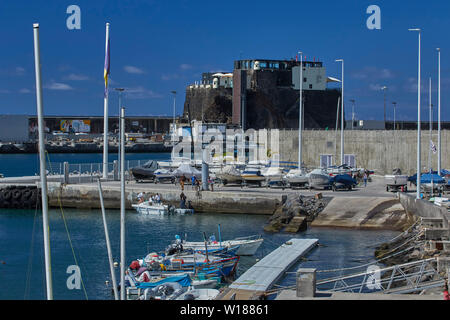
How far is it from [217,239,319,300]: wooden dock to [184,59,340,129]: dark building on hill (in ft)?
233

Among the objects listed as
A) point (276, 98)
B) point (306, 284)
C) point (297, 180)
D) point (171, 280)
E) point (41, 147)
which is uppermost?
point (276, 98)

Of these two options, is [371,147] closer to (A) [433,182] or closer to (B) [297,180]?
(B) [297,180]

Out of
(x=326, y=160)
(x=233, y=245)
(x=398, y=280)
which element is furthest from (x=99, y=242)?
(x=326, y=160)

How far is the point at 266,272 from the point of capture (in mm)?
21984

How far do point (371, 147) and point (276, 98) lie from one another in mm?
54538

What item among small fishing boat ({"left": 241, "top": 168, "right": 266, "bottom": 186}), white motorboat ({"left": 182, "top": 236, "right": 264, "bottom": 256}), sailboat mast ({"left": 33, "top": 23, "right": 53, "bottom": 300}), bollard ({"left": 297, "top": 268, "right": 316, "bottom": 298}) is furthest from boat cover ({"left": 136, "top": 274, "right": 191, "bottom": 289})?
small fishing boat ({"left": 241, "top": 168, "right": 266, "bottom": 186})

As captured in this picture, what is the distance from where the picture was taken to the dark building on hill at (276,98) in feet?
335

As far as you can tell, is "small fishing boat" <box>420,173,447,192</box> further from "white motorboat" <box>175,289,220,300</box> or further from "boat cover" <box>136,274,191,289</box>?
"white motorboat" <box>175,289,220,300</box>

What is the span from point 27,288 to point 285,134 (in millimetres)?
37463

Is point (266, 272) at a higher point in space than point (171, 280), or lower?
higher

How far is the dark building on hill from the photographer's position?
10200cm

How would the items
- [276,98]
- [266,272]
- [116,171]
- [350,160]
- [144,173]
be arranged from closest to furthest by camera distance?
[266,272], [144,173], [116,171], [350,160], [276,98]

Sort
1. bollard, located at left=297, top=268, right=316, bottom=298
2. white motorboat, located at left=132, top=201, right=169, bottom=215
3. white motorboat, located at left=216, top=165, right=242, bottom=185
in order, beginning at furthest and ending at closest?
white motorboat, located at left=216, top=165, right=242, bottom=185, white motorboat, located at left=132, top=201, right=169, bottom=215, bollard, located at left=297, top=268, right=316, bottom=298
